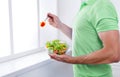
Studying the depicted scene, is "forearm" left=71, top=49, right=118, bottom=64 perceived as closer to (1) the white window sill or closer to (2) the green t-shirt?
(2) the green t-shirt

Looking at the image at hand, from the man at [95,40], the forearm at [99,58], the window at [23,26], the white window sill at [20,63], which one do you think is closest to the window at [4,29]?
the window at [23,26]

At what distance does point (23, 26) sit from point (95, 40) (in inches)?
36.6

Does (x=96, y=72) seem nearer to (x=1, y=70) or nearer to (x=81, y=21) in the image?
(x=81, y=21)

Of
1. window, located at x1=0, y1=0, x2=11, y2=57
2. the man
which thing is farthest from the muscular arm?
window, located at x1=0, y1=0, x2=11, y2=57

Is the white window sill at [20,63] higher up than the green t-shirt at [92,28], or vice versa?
the green t-shirt at [92,28]

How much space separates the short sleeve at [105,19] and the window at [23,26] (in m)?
0.90

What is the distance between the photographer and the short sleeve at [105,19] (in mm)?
943

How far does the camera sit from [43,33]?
2.09 m

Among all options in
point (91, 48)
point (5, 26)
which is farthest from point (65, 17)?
point (91, 48)

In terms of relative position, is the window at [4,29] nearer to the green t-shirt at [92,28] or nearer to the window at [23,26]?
the window at [23,26]

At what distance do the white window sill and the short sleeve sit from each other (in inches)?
28.5

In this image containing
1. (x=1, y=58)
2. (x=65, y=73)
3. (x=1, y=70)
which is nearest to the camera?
(x=1, y=70)

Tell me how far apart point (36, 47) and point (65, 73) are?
0.36 meters

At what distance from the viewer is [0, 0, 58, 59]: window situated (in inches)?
66.5
